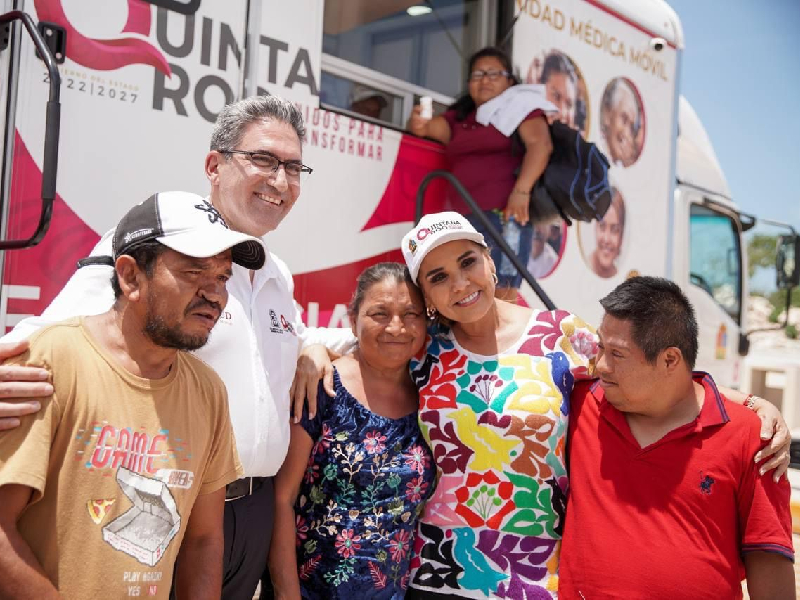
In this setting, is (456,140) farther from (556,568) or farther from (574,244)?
(556,568)

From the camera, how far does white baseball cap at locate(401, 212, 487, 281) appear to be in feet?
7.50

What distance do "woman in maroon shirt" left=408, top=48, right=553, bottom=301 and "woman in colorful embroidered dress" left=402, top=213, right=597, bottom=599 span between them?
1.58 m

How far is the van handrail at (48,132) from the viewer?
87.7 inches

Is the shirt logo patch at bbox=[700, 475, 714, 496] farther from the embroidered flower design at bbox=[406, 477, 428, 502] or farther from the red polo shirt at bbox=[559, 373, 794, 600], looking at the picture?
the embroidered flower design at bbox=[406, 477, 428, 502]

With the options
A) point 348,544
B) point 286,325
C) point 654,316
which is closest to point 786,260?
point 654,316

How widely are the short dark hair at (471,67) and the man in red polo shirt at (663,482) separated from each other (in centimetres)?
202

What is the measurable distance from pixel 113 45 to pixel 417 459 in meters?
1.65

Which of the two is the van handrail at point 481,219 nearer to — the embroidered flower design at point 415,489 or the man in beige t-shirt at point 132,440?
the embroidered flower design at point 415,489

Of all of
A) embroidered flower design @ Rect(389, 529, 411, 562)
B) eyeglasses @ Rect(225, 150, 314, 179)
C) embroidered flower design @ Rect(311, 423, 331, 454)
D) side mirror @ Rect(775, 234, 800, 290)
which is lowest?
embroidered flower design @ Rect(389, 529, 411, 562)

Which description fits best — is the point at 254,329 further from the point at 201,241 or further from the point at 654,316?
the point at 654,316

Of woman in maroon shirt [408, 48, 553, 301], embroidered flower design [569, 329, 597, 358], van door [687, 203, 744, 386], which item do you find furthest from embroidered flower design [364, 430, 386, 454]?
van door [687, 203, 744, 386]

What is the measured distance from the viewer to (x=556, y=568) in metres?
2.20

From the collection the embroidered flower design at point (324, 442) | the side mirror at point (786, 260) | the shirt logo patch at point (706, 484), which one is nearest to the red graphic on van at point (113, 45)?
the embroidered flower design at point (324, 442)

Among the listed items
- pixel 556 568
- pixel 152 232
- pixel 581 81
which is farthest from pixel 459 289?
pixel 581 81
